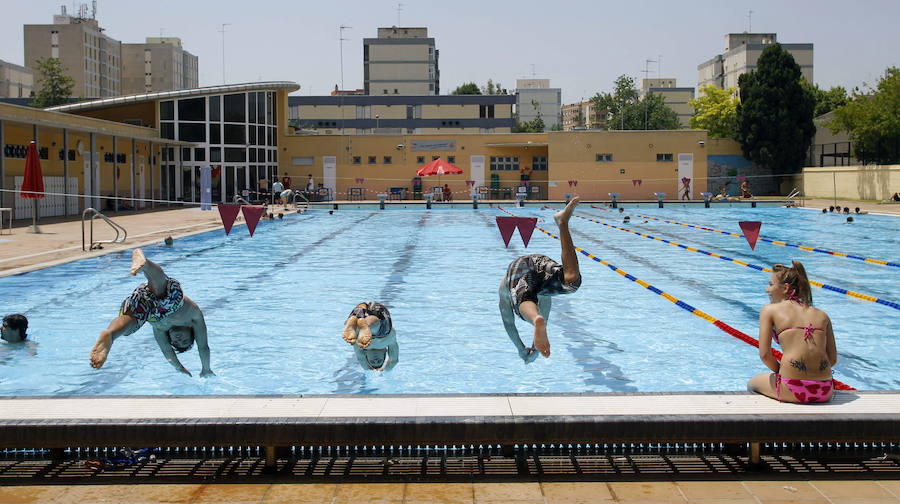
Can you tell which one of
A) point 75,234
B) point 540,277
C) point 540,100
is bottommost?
point 75,234

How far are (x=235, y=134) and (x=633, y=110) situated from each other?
72.4 m

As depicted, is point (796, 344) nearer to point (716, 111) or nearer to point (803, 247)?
point (803, 247)

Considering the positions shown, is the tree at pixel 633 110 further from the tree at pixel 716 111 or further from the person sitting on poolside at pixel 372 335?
the person sitting on poolside at pixel 372 335

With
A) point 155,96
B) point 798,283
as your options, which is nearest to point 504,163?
point 155,96

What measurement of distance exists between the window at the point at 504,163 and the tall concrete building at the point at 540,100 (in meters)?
111

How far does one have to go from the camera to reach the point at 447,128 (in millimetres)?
79500

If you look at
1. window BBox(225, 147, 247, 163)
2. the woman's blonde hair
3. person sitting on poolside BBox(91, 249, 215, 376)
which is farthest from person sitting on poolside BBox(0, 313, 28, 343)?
window BBox(225, 147, 247, 163)

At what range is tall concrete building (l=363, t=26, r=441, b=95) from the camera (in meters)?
104

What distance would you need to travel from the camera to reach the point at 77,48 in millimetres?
113562

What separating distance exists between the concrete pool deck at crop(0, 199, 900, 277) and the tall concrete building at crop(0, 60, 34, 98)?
93670 mm

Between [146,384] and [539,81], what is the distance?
155 meters

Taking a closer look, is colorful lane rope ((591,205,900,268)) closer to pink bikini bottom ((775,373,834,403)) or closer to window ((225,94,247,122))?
pink bikini bottom ((775,373,834,403))

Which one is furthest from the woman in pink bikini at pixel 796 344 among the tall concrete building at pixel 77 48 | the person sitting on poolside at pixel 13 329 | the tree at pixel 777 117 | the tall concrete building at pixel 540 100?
the tall concrete building at pixel 540 100

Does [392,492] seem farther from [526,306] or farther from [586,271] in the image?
[586,271]
